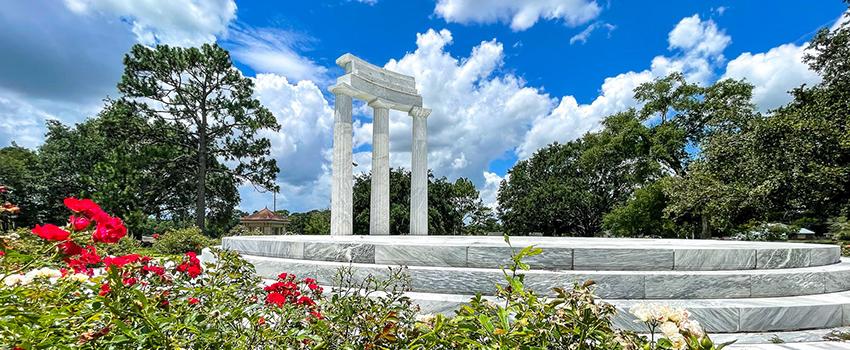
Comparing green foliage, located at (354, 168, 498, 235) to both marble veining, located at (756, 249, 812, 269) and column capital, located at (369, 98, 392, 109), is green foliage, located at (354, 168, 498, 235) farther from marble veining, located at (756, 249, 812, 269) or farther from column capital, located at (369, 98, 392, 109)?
marble veining, located at (756, 249, 812, 269)

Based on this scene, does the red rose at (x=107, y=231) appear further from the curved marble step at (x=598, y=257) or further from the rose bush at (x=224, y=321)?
the curved marble step at (x=598, y=257)

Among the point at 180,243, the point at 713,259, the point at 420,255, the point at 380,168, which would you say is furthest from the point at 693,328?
the point at 180,243

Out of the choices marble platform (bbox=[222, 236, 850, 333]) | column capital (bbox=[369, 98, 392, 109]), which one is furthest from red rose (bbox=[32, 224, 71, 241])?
column capital (bbox=[369, 98, 392, 109])

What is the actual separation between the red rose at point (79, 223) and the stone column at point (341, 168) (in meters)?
10.9

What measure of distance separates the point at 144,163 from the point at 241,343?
92.7 feet

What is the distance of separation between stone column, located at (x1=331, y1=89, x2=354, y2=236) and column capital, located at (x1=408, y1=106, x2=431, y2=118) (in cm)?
271

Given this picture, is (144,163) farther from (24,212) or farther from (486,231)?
(486,231)

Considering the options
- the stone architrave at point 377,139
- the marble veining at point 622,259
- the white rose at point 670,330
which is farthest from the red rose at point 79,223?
the stone architrave at point 377,139

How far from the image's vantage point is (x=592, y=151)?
29.8 metres

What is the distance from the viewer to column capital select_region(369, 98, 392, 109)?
13.9 meters

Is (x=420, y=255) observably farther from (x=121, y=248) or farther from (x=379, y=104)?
(x=379, y=104)

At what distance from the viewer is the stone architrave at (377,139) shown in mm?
12828

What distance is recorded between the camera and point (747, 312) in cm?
508

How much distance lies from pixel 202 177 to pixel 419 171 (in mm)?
17448
